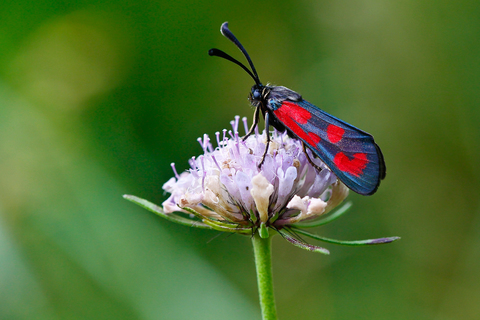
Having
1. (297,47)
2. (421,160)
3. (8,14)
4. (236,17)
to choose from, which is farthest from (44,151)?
(421,160)

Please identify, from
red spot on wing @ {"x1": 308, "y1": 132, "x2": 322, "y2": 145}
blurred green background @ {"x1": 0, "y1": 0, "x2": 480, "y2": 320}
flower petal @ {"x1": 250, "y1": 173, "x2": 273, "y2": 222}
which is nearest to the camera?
flower petal @ {"x1": 250, "y1": 173, "x2": 273, "y2": 222}

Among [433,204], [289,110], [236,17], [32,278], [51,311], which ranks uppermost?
[236,17]

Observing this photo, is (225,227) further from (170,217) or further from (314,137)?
(314,137)

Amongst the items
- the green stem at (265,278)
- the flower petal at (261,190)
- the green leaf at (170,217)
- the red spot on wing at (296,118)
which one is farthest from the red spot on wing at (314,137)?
the green leaf at (170,217)

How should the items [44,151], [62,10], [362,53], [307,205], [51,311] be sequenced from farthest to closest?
[362,53], [62,10], [44,151], [51,311], [307,205]

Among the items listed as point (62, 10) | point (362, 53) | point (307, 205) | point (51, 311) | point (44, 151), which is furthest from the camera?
point (362, 53)

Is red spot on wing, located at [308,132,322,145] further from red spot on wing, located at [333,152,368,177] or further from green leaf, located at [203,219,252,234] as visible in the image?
green leaf, located at [203,219,252,234]

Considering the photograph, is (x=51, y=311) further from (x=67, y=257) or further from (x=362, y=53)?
(x=362, y=53)

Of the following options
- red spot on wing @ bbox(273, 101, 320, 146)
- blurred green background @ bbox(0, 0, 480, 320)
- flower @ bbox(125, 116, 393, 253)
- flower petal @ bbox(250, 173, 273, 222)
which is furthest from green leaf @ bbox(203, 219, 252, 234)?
blurred green background @ bbox(0, 0, 480, 320)
